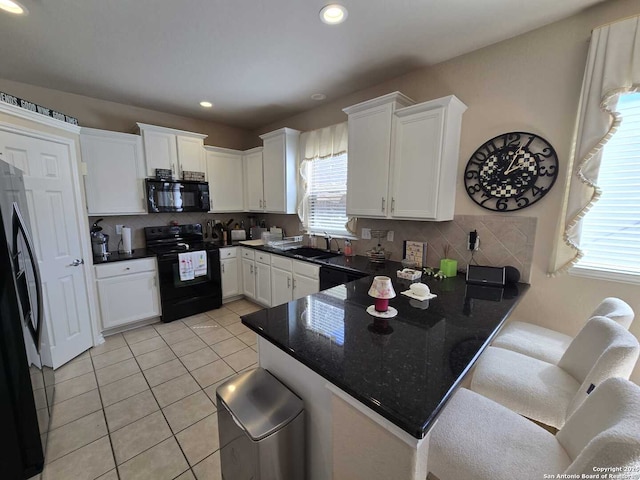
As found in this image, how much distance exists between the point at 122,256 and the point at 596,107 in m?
4.48

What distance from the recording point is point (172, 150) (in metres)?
3.44

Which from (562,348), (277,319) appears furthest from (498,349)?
(277,319)

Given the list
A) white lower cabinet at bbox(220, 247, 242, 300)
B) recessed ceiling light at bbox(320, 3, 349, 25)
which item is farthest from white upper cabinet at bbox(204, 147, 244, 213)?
recessed ceiling light at bbox(320, 3, 349, 25)

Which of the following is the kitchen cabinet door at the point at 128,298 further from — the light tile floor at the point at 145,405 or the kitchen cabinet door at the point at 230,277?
the kitchen cabinet door at the point at 230,277

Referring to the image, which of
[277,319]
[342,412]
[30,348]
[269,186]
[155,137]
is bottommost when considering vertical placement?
[30,348]

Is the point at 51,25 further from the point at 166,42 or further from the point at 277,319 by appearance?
the point at 277,319

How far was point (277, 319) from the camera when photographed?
1367mm

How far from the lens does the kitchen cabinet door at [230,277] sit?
12.5 feet

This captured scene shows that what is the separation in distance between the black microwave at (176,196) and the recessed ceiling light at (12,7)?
1.73m

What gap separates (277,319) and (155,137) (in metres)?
3.19

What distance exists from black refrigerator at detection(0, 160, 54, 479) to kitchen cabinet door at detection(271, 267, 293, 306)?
2075 millimetres

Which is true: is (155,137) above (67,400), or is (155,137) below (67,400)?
above

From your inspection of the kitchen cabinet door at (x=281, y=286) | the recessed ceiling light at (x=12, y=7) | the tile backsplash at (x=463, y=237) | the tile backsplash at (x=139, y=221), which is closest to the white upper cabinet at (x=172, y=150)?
the tile backsplash at (x=139, y=221)

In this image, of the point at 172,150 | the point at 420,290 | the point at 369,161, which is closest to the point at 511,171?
the point at 369,161
